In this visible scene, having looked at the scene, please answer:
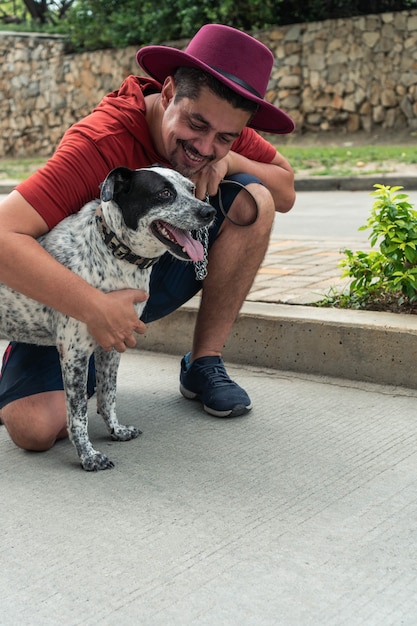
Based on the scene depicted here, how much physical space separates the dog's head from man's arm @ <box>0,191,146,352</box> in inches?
8.4

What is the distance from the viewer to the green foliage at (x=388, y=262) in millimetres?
4125

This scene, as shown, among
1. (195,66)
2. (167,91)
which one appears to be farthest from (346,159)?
(195,66)

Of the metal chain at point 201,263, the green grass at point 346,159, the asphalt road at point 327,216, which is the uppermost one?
the metal chain at point 201,263

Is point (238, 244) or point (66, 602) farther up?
point (238, 244)

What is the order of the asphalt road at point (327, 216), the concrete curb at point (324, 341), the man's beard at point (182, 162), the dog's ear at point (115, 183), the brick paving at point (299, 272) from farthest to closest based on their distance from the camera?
1. the asphalt road at point (327, 216)
2. the brick paving at point (299, 272)
3. the concrete curb at point (324, 341)
4. the man's beard at point (182, 162)
5. the dog's ear at point (115, 183)

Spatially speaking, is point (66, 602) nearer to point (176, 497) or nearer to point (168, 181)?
point (176, 497)

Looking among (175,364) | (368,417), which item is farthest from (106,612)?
(175,364)

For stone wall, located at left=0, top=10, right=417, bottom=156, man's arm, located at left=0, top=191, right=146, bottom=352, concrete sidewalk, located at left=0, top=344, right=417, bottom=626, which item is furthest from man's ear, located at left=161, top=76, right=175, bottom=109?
stone wall, located at left=0, top=10, right=417, bottom=156

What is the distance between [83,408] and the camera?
10.5ft

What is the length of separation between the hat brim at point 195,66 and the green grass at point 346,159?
29.3 feet

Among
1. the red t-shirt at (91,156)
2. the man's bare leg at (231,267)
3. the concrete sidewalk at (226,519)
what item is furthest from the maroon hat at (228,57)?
the concrete sidewalk at (226,519)

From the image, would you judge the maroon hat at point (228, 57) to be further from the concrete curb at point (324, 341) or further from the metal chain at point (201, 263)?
the concrete curb at point (324, 341)

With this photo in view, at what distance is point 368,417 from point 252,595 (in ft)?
4.82

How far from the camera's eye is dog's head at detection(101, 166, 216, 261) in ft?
9.70
